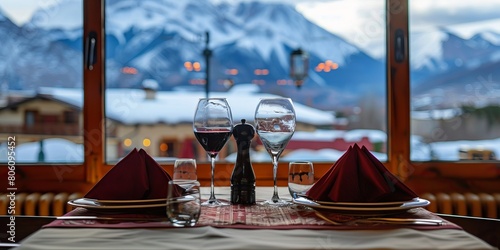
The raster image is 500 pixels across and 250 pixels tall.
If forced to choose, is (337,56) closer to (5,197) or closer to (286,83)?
(286,83)

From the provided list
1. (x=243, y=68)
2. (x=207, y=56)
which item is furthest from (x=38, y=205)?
(x=243, y=68)

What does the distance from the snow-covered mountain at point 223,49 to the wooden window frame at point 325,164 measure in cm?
9

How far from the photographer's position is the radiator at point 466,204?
7.16 ft

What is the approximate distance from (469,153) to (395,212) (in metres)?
1.56

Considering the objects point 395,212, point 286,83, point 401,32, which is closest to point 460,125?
point 401,32

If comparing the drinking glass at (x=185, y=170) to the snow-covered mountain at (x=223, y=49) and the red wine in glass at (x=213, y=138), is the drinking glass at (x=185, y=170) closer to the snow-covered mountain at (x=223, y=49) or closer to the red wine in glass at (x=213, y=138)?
the red wine in glass at (x=213, y=138)

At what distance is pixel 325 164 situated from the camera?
2.32 m

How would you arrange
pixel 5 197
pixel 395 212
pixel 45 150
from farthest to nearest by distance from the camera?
1. pixel 45 150
2. pixel 5 197
3. pixel 395 212

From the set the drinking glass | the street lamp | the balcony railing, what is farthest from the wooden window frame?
the drinking glass

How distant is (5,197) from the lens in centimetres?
227

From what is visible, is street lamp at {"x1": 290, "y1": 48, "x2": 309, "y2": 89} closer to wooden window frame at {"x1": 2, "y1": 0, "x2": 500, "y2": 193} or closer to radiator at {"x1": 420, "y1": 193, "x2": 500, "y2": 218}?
wooden window frame at {"x1": 2, "y1": 0, "x2": 500, "y2": 193}

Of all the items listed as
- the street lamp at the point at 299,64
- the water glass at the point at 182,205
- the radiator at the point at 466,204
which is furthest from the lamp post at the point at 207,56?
the water glass at the point at 182,205

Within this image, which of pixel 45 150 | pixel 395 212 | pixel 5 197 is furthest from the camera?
pixel 45 150

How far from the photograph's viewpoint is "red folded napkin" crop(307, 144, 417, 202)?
1050 millimetres
